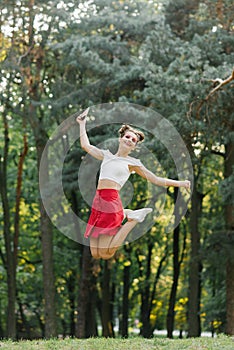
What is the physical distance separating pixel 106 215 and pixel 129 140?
3.00 ft

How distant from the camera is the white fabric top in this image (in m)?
7.61

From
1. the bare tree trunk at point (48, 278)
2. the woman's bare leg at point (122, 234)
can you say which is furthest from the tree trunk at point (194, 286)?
the woman's bare leg at point (122, 234)

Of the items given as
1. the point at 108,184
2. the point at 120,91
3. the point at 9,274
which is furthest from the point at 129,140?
the point at 9,274

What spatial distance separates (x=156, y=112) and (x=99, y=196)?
6.90 meters

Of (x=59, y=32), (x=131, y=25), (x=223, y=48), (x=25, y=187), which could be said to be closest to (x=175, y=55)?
(x=223, y=48)

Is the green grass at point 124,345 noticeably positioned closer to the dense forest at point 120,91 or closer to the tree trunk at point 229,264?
the dense forest at point 120,91

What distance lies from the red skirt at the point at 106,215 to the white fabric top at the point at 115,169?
0.15 m

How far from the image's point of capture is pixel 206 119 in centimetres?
1401

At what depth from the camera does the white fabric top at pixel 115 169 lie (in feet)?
25.0

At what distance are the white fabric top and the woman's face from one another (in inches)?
6.4

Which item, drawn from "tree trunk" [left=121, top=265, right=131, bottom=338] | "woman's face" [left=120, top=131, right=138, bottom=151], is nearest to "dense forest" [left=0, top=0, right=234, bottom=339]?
"tree trunk" [left=121, top=265, right=131, bottom=338]

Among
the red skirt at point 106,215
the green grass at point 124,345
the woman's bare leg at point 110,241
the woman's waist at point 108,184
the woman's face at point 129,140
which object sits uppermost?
the woman's face at point 129,140

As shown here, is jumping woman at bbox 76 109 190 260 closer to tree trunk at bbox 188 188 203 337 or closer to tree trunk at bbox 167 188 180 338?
tree trunk at bbox 188 188 203 337

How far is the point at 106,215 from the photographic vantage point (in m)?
7.54
